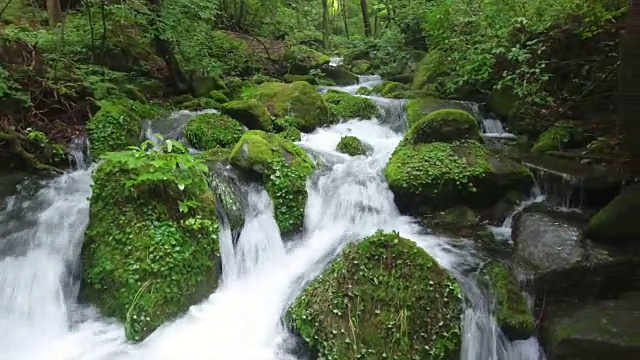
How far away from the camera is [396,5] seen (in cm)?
1614

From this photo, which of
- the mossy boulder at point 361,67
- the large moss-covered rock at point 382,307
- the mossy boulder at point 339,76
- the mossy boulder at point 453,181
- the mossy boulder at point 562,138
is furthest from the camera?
the mossy boulder at point 361,67

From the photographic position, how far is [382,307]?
14.9 ft

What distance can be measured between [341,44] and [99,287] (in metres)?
18.5

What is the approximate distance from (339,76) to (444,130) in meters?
7.10

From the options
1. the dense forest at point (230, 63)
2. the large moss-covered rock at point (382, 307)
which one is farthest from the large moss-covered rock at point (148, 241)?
the dense forest at point (230, 63)

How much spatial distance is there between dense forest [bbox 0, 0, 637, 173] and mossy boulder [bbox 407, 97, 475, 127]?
1.46 feet

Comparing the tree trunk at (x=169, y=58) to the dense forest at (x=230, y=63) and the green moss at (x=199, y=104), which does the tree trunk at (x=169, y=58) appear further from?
the green moss at (x=199, y=104)

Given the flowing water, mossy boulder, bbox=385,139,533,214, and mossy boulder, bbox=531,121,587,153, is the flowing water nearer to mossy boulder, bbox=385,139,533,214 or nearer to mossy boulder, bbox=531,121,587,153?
mossy boulder, bbox=385,139,533,214

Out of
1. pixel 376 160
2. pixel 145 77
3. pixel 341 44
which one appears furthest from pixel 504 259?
pixel 341 44

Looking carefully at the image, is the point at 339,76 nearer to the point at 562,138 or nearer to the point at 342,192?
the point at 342,192

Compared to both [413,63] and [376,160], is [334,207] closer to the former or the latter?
[376,160]

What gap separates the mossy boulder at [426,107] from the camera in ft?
29.9

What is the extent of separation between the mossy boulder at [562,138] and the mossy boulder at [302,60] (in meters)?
7.88

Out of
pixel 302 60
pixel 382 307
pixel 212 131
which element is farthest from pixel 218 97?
pixel 382 307
